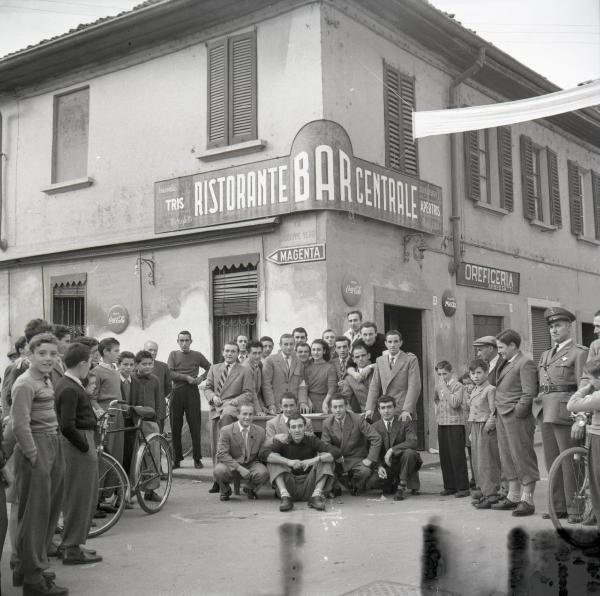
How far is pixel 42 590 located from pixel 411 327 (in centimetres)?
931

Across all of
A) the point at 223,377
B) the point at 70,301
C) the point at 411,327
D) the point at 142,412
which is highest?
the point at 70,301

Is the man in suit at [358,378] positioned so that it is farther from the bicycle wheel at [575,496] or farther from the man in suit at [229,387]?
the bicycle wheel at [575,496]

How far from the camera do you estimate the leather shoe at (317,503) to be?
26.1ft

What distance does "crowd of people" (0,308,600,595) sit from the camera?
17.3 feet

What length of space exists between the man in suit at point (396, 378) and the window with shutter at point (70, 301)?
6.57 metres

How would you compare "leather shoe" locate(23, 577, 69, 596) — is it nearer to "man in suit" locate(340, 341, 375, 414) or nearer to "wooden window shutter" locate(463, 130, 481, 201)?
"man in suit" locate(340, 341, 375, 414)

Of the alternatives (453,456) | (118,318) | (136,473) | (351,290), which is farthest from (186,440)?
(453,456)

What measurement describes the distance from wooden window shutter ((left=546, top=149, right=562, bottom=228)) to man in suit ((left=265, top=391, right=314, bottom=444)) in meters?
10.4

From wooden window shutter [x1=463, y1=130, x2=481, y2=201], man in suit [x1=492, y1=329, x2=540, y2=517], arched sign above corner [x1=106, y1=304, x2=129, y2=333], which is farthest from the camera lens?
wooden window shutter [x1=463, y1=130, x2=481, y2=201]

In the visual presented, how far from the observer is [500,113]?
38.4ft

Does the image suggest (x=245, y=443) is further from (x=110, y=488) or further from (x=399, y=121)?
(x=399, y=121)

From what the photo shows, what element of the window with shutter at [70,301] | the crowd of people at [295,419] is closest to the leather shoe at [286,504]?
the crowd of people at [295,419]

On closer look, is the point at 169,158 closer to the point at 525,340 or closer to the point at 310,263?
the point at 310,263

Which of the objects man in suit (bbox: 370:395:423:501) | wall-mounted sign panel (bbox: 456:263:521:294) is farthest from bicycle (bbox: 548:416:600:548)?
wall-mounted sign panel (bbox: 456:263:521:294)
